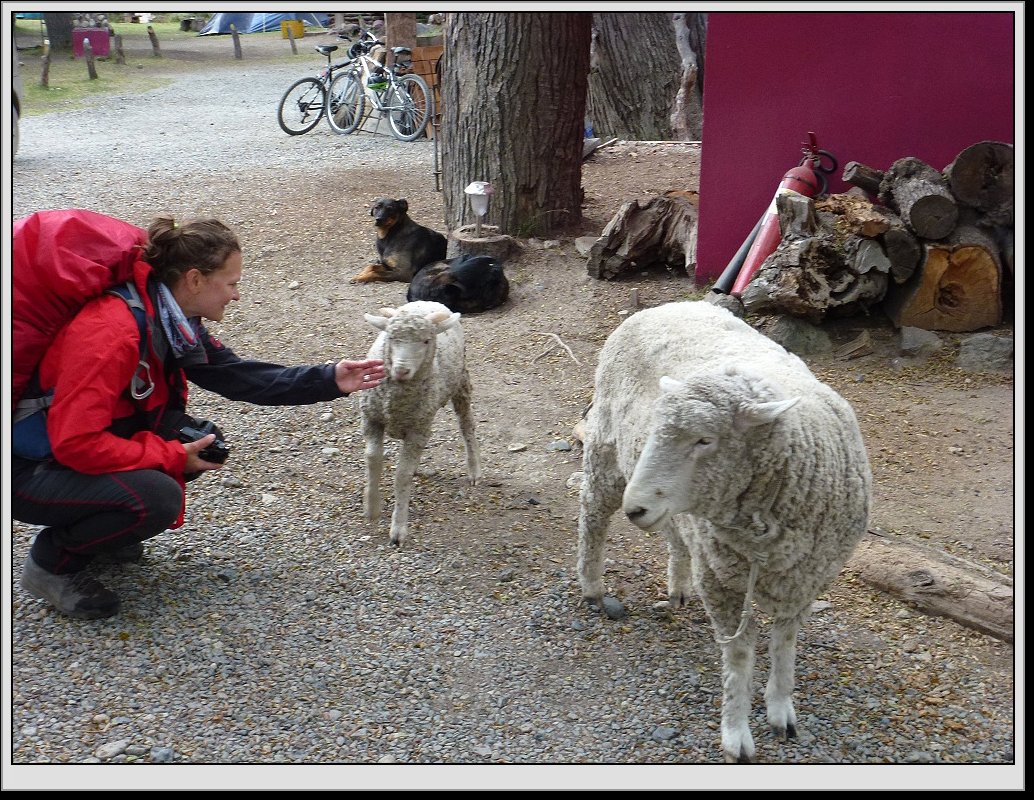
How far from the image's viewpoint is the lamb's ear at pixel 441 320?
4.75m

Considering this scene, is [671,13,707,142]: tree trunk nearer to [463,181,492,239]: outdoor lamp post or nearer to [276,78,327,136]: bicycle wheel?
[463,181,492,239]: outdoor lamp post

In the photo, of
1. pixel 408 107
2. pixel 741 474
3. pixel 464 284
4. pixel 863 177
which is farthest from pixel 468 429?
pixel 408 107

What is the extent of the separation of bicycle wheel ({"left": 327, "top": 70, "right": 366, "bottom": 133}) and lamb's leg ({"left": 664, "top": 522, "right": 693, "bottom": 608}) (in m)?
13.2

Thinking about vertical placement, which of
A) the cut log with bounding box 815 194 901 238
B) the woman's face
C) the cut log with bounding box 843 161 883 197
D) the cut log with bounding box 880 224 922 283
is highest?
the woman's face

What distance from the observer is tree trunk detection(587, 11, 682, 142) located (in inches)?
526

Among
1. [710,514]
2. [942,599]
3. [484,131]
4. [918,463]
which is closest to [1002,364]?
[918,463]

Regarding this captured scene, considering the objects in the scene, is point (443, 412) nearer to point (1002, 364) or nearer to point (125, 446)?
point (125, 446)

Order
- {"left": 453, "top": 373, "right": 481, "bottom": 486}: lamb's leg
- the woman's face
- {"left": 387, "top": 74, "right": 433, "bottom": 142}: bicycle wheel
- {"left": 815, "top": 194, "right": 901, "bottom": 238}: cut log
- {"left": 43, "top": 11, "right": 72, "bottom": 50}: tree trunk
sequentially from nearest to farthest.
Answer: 1. the woman's face
2. {"left": 453, "top": 373, "right": 481, "bottom": 486}: lamb's leg
3. {"left": 815, "top": 194, "right": 901, "bottom": 238}: cut log
4. {"left": 387, "top": 74, "right": 433, "bottom": 142}: bicycle wheel
5. {"left": 43, "top": 11, "right": 72, "bottom": 50}: tree trunk

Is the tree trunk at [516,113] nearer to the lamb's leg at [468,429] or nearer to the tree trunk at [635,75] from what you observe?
the lamb's leg at [468,429]

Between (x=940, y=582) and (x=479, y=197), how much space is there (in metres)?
5.61

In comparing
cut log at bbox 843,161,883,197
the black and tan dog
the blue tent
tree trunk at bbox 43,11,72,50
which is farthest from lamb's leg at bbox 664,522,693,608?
the blue tent

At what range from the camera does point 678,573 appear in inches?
168

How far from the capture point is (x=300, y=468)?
5.66m

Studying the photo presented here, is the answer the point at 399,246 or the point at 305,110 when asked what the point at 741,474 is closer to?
the point at 399,246
